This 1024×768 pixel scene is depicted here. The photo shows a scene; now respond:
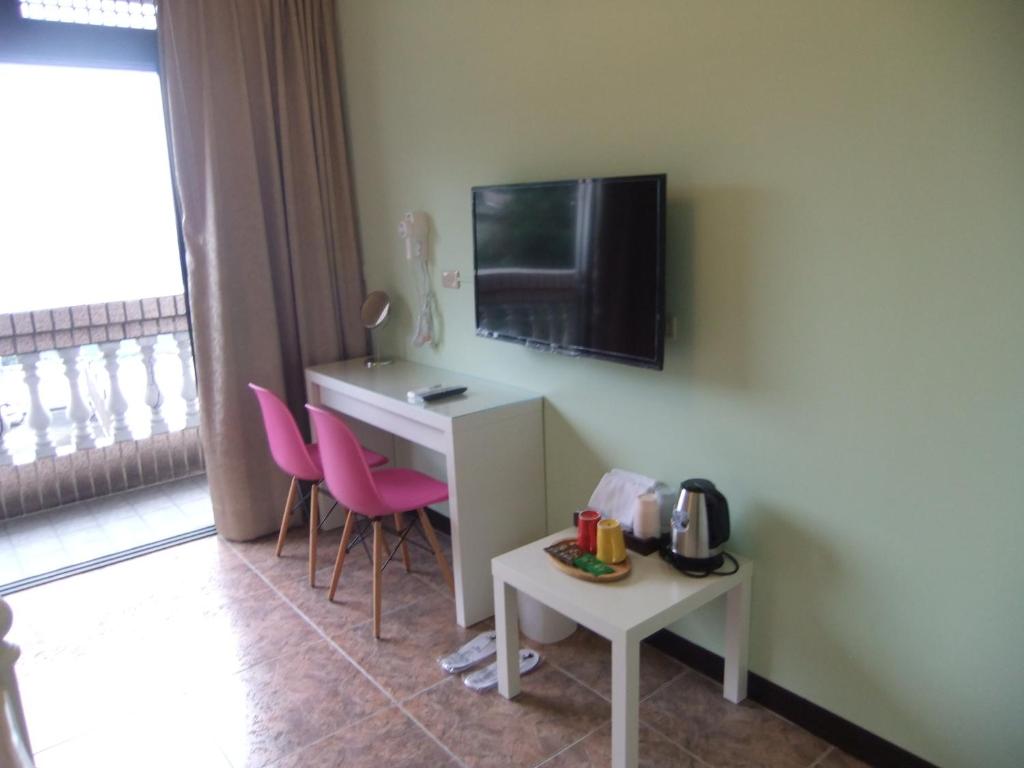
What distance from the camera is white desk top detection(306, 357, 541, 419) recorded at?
2525mm

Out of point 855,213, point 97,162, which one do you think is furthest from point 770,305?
point 97,162

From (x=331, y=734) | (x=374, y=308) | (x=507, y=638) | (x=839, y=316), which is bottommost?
(x=331, y=734)

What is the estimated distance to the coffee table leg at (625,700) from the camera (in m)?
1.73

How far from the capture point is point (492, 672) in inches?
89.7

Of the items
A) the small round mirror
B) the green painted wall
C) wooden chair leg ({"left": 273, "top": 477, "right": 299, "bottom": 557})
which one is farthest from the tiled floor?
the green painted wall

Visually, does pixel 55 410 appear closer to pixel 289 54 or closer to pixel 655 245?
pixel 289 54

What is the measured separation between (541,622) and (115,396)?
2715 mm

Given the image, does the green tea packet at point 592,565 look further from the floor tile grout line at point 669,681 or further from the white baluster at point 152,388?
the white baluster at point 152,388

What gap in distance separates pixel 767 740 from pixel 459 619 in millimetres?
1073

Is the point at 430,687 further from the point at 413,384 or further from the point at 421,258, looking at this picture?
the point at 421,258

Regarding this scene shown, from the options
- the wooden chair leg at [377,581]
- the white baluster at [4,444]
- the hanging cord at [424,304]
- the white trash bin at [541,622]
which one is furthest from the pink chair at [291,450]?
the white baluster at [4,444]

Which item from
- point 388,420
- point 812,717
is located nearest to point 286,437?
point 388,420

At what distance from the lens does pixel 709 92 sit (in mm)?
1912

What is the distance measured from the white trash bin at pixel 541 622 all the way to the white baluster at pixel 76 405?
2673mm
